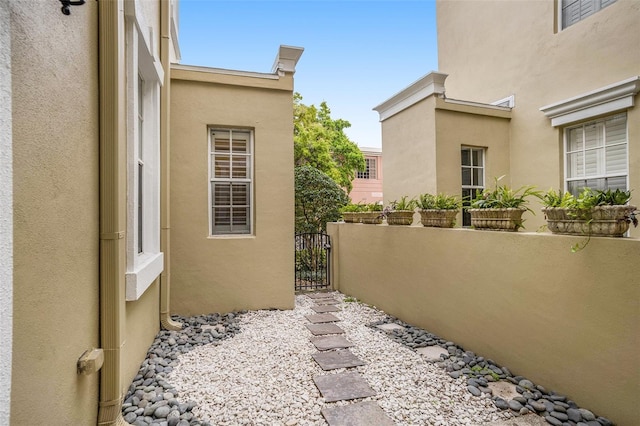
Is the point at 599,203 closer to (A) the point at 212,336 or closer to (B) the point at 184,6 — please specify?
(A) the point at 212,336

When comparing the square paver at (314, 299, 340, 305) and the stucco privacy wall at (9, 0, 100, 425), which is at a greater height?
the stucco privacy wall at (9, 0, 100, 425)

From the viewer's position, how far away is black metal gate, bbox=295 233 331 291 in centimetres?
675

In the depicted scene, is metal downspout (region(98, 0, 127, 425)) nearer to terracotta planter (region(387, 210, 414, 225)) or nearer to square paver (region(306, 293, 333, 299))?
terracotta planter (region(387, 210, 414, 225))

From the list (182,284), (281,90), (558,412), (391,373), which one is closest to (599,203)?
(558,412)

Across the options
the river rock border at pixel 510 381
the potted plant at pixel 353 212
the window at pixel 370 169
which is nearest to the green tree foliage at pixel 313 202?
the potted plant at pixel 353 212

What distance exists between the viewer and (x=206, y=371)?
9.87 feet

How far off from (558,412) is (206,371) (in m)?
2.86

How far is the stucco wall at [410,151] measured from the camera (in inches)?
233

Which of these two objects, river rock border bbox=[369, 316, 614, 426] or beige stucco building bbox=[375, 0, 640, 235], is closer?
river rock border bbox=[369, 316, 614, 426]

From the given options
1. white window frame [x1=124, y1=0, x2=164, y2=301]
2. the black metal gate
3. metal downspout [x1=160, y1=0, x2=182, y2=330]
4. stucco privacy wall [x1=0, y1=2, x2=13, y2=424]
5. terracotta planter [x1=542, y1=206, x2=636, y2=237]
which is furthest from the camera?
the black metal gate

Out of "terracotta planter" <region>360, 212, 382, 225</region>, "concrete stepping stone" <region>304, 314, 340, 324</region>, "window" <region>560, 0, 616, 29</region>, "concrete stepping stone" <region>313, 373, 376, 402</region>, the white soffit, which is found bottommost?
"concrete stepping stone" <region>304, 314, 340, 324</region>

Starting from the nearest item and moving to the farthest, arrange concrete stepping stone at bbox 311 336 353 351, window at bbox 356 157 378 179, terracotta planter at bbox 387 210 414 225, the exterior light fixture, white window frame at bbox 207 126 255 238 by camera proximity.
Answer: the exterior light fixture < concrete stepping stone at bbox 311 336 353 351 < terracotta planter at bbox 387 210 414 225 < white window frame at bbox 207 126 255 238 < window at bbox 356 157 378 179

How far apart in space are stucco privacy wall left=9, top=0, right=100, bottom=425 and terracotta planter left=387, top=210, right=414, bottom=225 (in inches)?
144

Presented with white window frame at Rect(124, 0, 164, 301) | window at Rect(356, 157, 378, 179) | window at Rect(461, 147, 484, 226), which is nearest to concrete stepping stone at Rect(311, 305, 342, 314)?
white window frame at Rect(124, 0, 164, 301)
